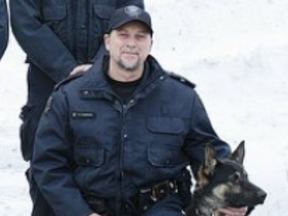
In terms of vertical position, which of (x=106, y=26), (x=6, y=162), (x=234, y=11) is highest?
(x=106, y=26)

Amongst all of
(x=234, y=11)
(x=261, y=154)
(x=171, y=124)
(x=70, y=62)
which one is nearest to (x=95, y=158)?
(x=171, y=124)

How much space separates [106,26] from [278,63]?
7.41 m

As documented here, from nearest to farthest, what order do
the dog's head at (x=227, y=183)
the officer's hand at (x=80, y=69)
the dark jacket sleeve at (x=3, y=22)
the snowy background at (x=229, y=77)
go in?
the dog's head at (x=227, y=183)
the officer's hand at (x=80, y=69)
the dark jacket sleeve at (x=3, y=22)
the snowy background at (x=229, y=77)

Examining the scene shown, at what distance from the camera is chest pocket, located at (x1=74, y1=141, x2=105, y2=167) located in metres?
4.52

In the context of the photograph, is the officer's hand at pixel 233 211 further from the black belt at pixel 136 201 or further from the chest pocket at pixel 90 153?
the chest pocket at pixel 90 153

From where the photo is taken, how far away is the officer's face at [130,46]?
179 inches

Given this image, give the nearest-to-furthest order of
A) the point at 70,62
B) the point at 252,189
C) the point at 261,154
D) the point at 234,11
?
the point at 252,189
the point at 70,62
the point at 261,154
the point at 234,11

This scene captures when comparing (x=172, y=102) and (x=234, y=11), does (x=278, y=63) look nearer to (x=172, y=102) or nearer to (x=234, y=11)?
(x=234, y=11)

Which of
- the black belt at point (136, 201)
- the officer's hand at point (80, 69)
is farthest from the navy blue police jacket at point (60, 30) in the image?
the black belt at point (136, 201)

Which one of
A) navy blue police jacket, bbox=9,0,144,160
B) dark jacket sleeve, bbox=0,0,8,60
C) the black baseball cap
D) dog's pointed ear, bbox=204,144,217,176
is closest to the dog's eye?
dog's pointed ear, bbox=204,144,217,176

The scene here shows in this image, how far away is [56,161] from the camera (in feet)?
14.9

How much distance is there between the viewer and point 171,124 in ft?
15.1

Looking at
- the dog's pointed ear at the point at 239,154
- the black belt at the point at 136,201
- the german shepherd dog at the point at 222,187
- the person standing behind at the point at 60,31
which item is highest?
the person standing behind at the point at 60,31

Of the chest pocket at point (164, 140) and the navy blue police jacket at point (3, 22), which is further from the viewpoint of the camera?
the navy blue police jacket at point (3, 22)
